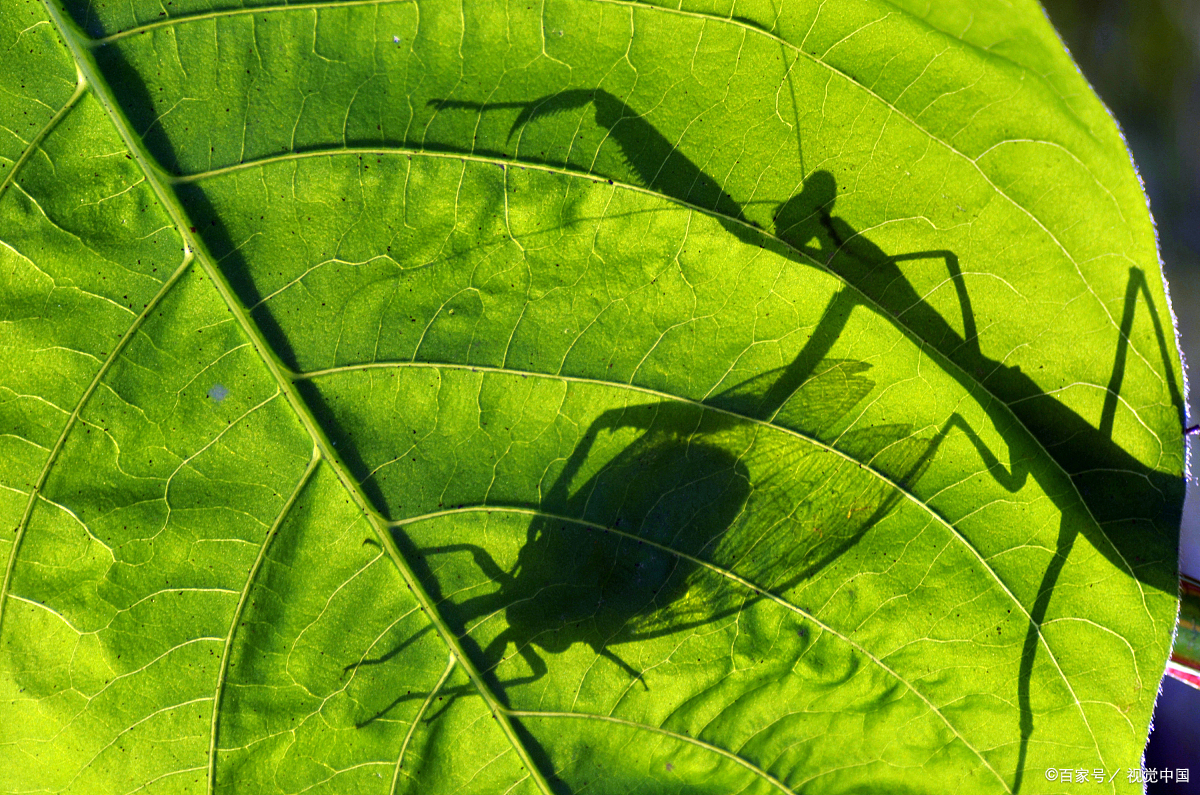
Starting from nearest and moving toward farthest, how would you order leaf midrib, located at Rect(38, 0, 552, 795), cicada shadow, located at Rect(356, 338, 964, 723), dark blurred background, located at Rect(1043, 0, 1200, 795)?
leaf midrib, located at Rect(38, 0, 552, 795) < cicada shadow, located at Rect(356, 338, 964, 723) < dark blurred background, located at Rect(1043, 0, 1200, 795)

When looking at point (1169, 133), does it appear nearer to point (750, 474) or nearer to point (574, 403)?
point (750, 474)

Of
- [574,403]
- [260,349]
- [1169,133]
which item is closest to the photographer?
[260,349]

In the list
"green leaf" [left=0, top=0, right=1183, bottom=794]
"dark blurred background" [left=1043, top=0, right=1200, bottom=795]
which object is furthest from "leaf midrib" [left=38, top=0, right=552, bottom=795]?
"dark blurred background" [left=1043, top=0, right=1200, bottom=795]

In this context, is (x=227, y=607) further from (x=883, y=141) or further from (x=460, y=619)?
(x=883, y=141)

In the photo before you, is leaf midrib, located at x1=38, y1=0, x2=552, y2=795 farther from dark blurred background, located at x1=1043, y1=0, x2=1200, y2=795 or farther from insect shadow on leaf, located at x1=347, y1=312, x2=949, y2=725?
dark blurred background, located at x1=1043, y1=0, x2=1200, y2=795

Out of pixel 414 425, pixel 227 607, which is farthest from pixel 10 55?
pixel 227 607

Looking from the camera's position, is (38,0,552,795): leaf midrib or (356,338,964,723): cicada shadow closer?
(38,0,552,795): leaf midrib

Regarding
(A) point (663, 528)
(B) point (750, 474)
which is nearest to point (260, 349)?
(A) point (663, 528)

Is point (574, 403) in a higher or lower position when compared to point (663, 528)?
higher

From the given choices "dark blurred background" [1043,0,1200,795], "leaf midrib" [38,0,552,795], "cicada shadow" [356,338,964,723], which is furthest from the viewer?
"dark blurred background" [1043,0,1200,795]
